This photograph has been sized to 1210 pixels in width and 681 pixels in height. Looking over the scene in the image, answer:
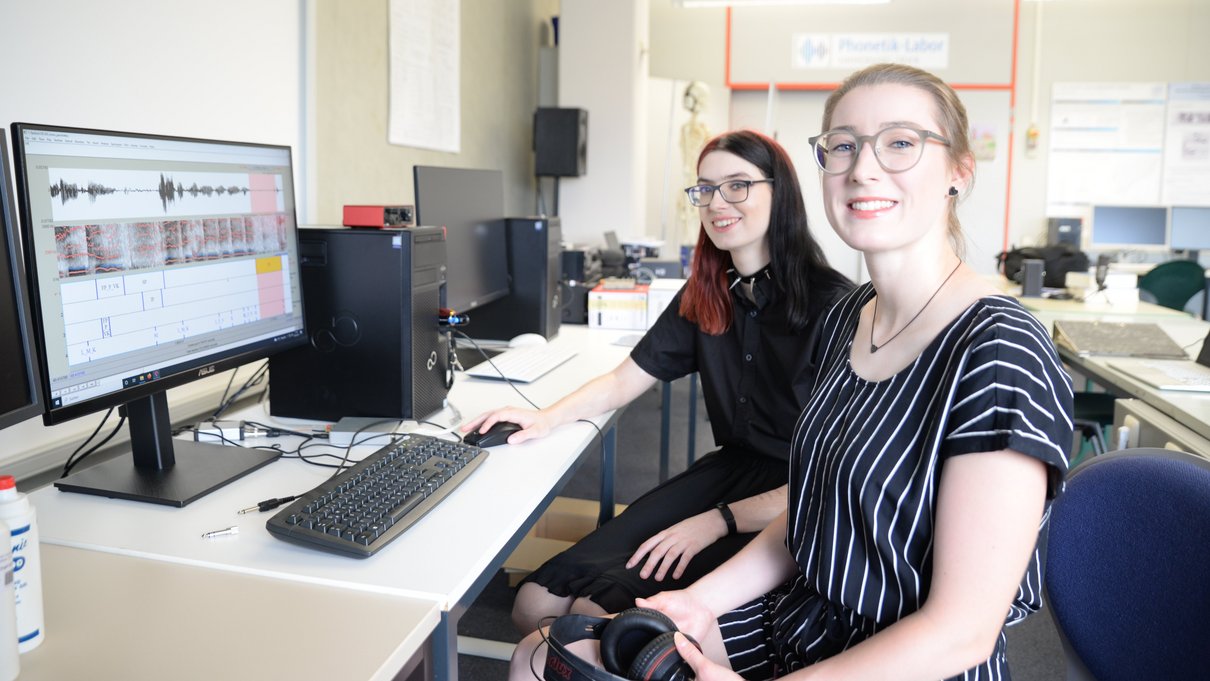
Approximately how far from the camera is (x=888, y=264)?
1.13 meters

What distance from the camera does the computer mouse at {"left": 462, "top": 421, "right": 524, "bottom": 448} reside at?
5.17 feet

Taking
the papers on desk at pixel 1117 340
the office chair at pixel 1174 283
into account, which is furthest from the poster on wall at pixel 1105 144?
the papers on desk at pixel 1117 340

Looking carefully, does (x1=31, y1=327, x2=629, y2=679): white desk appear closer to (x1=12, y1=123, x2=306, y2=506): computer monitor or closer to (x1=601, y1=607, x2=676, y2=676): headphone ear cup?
(x1=12, y1=123, x2=306, y2=506): computer monitor

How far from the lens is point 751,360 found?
1.94 metres

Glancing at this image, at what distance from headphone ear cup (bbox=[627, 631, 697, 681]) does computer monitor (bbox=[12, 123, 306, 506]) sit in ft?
2.39

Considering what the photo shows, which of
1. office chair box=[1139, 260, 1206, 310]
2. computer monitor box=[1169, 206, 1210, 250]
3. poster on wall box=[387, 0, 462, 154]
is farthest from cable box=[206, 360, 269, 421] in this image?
computer monitor box=[1169, 206, 1210, 250]

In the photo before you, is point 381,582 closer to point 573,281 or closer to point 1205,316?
point 573,281

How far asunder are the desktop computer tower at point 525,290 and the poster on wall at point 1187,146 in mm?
6170

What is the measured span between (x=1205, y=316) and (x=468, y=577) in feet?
20.1

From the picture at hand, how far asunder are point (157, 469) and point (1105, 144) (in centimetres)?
736

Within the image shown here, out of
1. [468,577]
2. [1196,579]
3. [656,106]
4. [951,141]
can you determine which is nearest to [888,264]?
[951,141]

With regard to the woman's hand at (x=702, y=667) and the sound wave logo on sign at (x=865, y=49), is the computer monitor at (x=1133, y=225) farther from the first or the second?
the woman's hand at (x=702, y=667)

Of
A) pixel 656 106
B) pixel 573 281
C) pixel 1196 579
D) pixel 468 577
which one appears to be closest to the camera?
pixel 1196 579

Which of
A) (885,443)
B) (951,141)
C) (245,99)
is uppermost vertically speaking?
(245,99)
